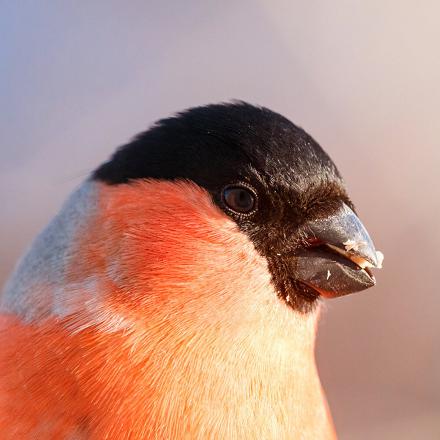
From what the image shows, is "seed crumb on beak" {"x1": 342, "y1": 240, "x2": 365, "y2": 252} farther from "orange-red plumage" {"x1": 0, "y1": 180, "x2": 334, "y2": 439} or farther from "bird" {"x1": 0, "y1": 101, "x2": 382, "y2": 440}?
"orange-red plumage" {"x1": 0, "y1": 180, "x2": 334, "y2": 439}

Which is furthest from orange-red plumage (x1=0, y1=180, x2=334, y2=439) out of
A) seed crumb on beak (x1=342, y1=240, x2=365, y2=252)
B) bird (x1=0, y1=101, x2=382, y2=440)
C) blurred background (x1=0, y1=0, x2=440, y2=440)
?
blurred background (x1=0, y1=0, x2=440, y2=440)

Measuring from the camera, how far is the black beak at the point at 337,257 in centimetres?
69

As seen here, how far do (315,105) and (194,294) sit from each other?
3.28 feet

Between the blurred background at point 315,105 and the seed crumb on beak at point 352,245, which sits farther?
the blurred background at point 315,105

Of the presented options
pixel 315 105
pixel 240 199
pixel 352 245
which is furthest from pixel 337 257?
pixel 315 105

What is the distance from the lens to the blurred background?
145 centimetres

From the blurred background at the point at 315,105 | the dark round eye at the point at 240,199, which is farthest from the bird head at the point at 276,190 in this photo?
the blurred background at the point at 315,105

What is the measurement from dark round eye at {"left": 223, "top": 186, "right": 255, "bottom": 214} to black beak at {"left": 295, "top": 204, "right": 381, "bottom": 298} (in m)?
0.08

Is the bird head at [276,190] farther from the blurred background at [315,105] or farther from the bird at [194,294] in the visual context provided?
the blurred background at [315,105]

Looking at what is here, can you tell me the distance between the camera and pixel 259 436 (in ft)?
2.14

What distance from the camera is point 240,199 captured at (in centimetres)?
67

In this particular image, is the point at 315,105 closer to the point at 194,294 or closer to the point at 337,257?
the point at 337,257

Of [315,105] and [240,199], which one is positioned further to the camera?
[315,105]

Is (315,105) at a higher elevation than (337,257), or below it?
higher
